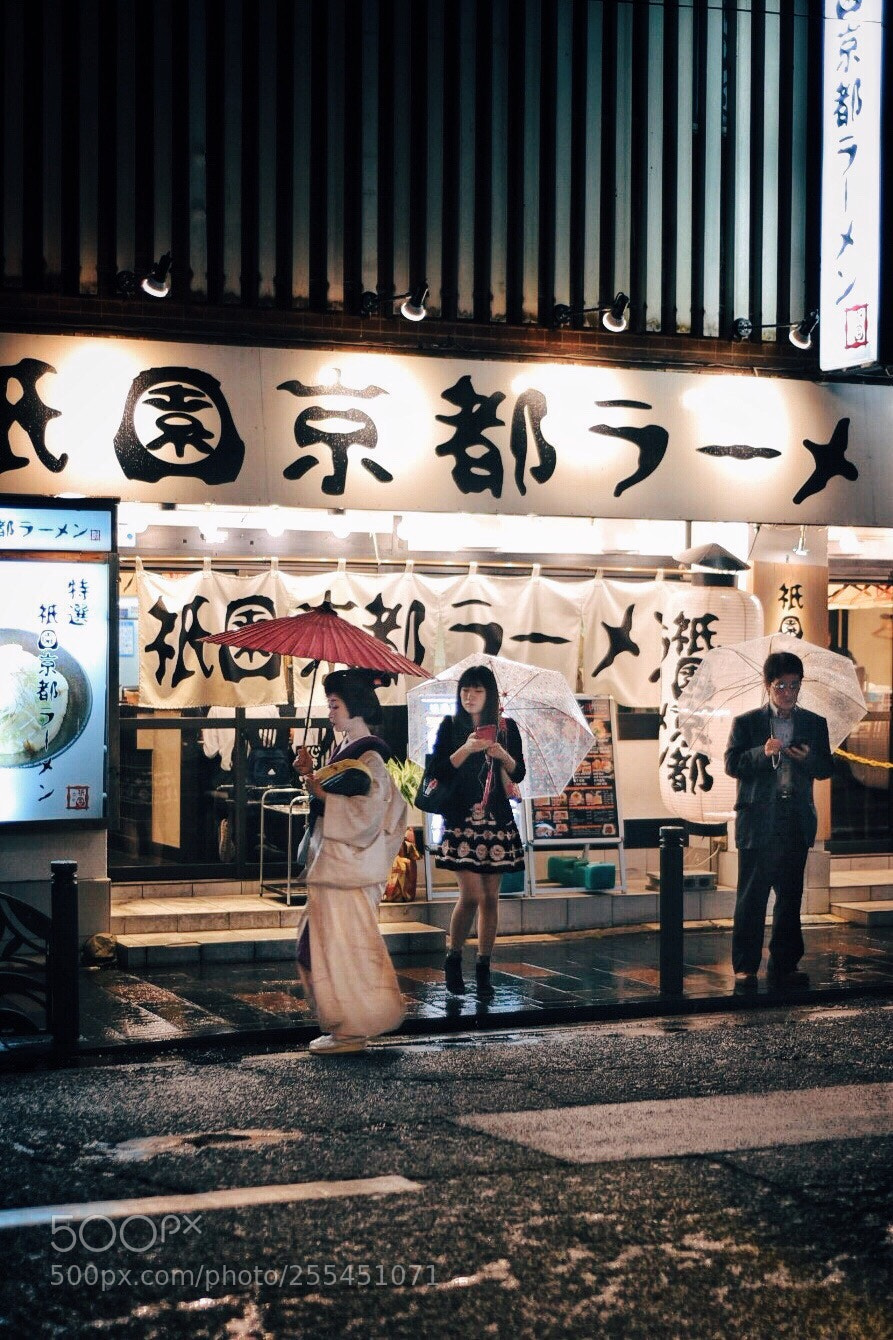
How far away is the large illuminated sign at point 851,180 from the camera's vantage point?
516 inches

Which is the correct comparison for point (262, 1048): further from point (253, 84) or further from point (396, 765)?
point (253, 84)

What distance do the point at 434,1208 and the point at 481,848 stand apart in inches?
194

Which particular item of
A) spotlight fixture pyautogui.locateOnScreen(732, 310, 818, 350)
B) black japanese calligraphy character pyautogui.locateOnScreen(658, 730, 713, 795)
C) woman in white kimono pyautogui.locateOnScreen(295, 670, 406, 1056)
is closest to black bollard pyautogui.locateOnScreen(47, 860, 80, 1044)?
woman in white kimono pyautogui.locateOnScreen(295, 670, 406, 1056)

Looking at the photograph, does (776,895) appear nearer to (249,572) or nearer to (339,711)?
(339,711)

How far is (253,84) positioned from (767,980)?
27.8 feet

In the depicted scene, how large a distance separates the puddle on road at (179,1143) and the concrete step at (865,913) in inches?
337

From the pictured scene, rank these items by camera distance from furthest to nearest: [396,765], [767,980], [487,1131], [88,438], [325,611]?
[396,765], [88,438], [767,980], [325,611], [487,1131]

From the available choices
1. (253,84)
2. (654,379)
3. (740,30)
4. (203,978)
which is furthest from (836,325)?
(203,978)

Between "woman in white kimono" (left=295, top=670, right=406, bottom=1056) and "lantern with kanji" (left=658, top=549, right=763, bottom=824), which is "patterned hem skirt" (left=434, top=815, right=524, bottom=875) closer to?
"woman in white kimono" (left=295, top=670, right=406, bottom=1056)

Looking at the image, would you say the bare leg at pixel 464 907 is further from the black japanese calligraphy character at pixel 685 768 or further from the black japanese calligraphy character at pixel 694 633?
the black japanese calligraphy character at pixel 694 633

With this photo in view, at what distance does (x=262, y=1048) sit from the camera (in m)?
9.48

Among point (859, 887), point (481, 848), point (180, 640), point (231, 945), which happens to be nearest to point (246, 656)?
point (180, 640)

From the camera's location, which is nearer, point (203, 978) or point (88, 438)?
point (203, 978)

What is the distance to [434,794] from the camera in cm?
1111
